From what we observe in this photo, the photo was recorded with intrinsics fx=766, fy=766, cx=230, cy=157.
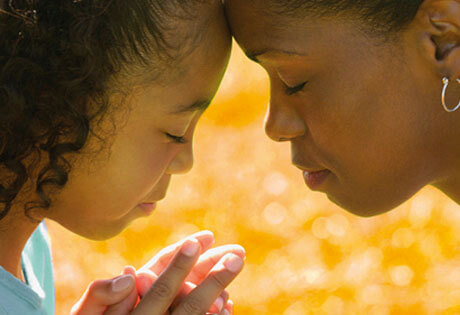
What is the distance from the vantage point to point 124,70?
6.43 feet

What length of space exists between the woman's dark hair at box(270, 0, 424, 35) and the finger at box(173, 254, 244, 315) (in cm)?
70

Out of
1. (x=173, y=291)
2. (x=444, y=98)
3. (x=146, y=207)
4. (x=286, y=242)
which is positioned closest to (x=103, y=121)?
(x=146, y=207)

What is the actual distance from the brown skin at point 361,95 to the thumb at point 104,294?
22.7 inches

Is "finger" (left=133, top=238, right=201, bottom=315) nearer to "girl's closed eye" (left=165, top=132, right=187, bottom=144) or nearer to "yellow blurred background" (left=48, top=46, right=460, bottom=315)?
"girl's closed eye" (left=165, top=132, right=187, bottom=144)

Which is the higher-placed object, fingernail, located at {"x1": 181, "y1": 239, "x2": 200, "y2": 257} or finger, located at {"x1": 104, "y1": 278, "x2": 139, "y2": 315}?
fingernail, located at {"x1": 181, "y1": 239, "x2": 200, "y2": 257}

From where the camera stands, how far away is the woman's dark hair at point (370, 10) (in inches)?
77.8

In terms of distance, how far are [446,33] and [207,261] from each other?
37.2 inches

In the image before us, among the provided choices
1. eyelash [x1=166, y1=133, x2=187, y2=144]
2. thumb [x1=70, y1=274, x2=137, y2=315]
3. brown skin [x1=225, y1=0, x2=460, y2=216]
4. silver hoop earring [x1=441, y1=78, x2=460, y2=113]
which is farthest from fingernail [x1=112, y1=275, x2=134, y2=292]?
silver hoop earring [x1=441, y1=78, x2=460, y2=113]

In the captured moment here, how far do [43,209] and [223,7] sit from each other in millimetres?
738

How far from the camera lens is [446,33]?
196 cm

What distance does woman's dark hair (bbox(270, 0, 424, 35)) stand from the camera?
1977 millimetres

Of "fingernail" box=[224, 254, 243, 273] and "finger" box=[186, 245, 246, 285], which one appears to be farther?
"finger" box=[186, 245, 246, 285]

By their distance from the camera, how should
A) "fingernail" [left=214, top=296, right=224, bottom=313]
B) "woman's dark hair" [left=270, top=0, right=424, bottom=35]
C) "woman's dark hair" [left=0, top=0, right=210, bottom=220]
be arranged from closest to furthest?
"woman's dark hair" [left=0, top=0, right=210, bottom=220]
"woman's dark hair" [left=270, top=0, right=424, bottom=35]
"fingernail" [left=214, top=296, right=224, bottom=313]

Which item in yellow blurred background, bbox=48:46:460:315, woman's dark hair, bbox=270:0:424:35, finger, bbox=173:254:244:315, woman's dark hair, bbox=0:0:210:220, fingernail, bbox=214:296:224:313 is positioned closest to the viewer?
woman's dark hair, bbox=0:0:210:220
